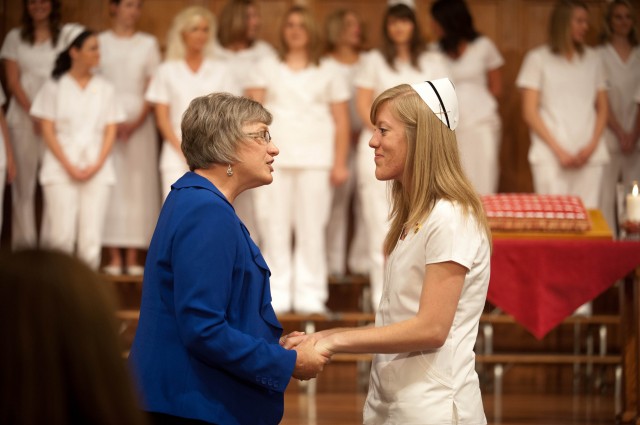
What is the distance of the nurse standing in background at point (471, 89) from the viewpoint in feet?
22.8

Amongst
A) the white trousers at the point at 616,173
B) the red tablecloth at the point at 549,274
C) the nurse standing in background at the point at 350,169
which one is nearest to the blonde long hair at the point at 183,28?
the nurse standing in background at the point at 350,169

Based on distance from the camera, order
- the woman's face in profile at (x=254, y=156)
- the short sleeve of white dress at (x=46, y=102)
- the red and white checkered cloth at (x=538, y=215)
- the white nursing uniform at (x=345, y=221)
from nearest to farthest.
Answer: the woman's face in profile at (x=254, y=156)
the red and white checkered cloth at (x=538, y=215)
the short sleeve of white dress at (x=46, y=102)
the white nursing uniform at (x=345, y=221)

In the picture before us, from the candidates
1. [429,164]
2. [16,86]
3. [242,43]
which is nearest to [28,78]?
[16,86]

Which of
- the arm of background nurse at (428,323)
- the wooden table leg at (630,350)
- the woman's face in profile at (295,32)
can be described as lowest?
the wooden table leg at (630,350)

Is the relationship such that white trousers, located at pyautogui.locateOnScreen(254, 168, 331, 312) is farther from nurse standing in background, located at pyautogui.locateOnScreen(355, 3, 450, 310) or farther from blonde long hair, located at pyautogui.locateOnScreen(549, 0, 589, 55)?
blonde long hair, located at pyautogui.locateOnScreen(549, 0, 589, 55)

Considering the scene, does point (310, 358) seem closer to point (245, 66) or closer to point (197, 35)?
point (197, 35)

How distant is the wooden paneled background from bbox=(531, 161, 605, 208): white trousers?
0.99 meters

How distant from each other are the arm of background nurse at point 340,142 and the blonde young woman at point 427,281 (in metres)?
3.91

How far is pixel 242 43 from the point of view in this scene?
704 centimetres

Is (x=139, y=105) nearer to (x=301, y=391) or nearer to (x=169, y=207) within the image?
(x=301, y=391)

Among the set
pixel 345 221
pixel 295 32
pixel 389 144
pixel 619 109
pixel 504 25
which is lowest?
pixel 345 221

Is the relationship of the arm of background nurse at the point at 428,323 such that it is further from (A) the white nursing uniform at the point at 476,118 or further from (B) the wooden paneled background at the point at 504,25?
(B) the wooden paneled background at the point at 504,25

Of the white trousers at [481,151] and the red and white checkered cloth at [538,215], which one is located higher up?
the white trousers at [481,151]

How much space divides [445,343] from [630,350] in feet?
7.56
